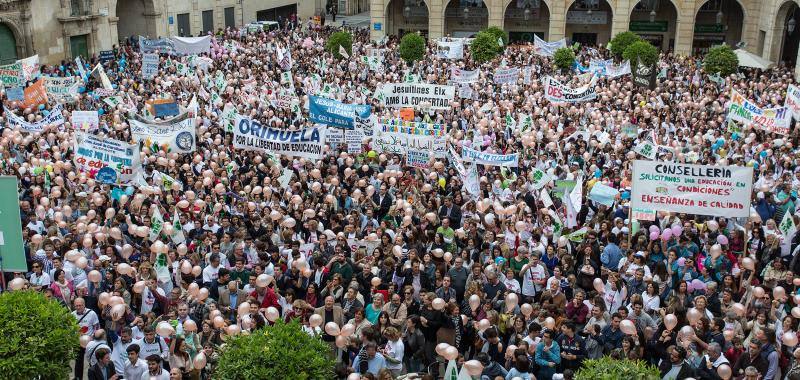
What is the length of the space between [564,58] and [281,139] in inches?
752

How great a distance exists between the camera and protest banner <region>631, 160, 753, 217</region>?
38.9 ft

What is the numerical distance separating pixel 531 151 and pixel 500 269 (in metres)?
7.79

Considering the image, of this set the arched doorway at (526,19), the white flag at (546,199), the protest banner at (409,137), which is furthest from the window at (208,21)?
the white flag at (546,199)

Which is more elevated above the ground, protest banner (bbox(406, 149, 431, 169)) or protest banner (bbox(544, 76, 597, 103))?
protest banner (bbox(544, 76, 597, 103))

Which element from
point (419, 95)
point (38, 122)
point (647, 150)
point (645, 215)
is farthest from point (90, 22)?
point (645, 215)

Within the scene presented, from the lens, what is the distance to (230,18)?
51.1m

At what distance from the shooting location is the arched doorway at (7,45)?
1315 inches

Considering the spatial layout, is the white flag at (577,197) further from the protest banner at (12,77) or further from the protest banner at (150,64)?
the protest banner at (150,64)

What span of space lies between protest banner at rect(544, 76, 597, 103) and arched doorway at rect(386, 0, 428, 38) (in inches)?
997

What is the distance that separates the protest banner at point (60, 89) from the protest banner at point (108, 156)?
8.13m

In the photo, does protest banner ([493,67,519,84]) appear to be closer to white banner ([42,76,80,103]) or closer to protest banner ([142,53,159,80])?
protest banner ([142,53,159,80])

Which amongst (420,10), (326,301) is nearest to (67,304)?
(326,301)

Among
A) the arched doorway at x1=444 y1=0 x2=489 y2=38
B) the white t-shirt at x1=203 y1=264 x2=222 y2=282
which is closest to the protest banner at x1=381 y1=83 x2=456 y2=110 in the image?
the white t-shirt at x1=203 y1=264 x2=222 y2=282

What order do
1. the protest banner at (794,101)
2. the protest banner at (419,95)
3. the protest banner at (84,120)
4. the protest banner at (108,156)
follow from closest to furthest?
1. the protest banner at (108,156)
2. the protest banner at (84,120)
3. the protest banner at (794,101)
4. the protest banner at (419,95)
